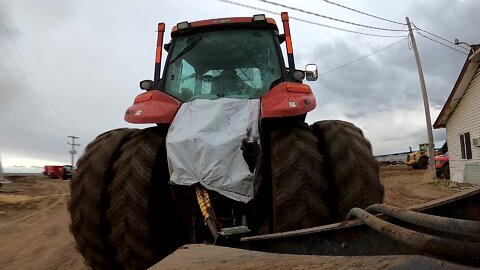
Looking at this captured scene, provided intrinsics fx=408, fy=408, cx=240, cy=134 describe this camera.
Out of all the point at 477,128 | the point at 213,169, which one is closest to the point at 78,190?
the point at 213,169

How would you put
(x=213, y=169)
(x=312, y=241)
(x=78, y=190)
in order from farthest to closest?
(x=78, y=190), (x=213, y=169), (x=312, y=241)

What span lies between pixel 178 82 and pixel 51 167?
2111 inches

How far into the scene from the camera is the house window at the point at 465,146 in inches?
785

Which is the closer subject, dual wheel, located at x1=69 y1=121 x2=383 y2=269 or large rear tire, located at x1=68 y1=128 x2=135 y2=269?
dual wheel, located at x1=69 y1=121 x2=383 y2=269

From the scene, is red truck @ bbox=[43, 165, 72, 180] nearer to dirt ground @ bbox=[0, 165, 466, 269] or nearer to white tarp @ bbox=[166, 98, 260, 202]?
dirt ground @ bbox=[0, 165, 466, 269]

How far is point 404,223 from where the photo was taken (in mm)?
1479

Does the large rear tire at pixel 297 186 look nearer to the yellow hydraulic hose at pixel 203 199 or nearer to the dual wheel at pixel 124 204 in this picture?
the yellow hydraulic hose at pixel 203 199

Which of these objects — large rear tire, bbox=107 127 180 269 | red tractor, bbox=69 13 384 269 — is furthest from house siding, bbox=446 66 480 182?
large rear tire, bbox=107 127 180 269

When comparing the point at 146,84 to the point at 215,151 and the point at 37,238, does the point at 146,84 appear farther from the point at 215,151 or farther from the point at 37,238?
the point at 37,238

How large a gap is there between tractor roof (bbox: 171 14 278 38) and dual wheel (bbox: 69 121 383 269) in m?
1.33

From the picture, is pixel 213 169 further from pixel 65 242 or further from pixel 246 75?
pixel 65 242

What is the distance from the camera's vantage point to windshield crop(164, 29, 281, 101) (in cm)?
385

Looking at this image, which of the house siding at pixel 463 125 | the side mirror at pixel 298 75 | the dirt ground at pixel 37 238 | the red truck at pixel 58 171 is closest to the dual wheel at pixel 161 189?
the side mirror at pixel 298 75

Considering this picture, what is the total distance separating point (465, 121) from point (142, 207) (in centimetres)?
2114
